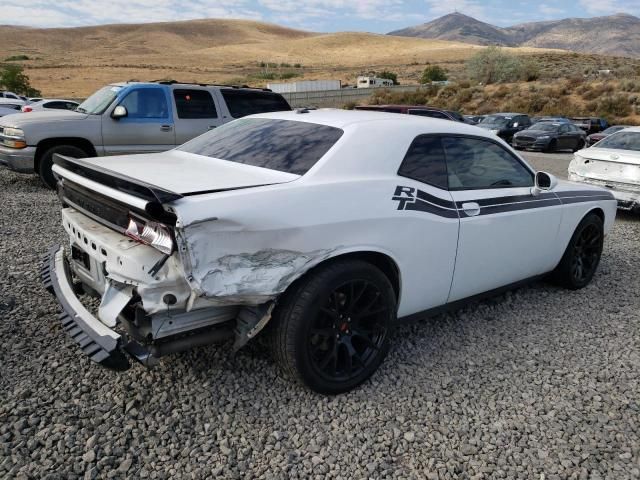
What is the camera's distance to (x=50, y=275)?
127 inches

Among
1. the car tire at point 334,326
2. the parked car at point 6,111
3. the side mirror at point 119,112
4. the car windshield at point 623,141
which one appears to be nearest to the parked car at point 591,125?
the car windshield at point 623,141

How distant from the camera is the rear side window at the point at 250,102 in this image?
9039 millimetres

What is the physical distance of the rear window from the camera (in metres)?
3.10

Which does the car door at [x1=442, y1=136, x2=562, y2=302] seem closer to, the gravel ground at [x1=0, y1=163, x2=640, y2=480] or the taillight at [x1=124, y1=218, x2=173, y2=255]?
the gravel ground at [x1=0, y1=163, x2=640, y2=480]

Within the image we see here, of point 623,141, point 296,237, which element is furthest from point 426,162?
point 623,141

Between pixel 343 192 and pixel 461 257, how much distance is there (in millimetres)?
1069

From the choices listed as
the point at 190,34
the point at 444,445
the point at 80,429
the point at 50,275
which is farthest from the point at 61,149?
the point at 190,34

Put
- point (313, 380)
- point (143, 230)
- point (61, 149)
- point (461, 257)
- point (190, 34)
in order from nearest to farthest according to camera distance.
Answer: point (143, 230) → point (313, 380) → point (461, 257) → point (61, 149) → point (190, 34)

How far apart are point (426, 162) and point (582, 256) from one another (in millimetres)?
2401

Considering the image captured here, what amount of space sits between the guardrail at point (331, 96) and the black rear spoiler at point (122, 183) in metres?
38.4

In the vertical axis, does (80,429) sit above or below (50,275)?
below

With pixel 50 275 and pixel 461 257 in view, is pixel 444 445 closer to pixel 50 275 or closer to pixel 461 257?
pixel 461 257

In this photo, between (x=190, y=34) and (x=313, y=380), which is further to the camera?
(x=190, y=34)

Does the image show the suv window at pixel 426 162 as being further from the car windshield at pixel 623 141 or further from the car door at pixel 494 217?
the car windshield at pixel 623 141
